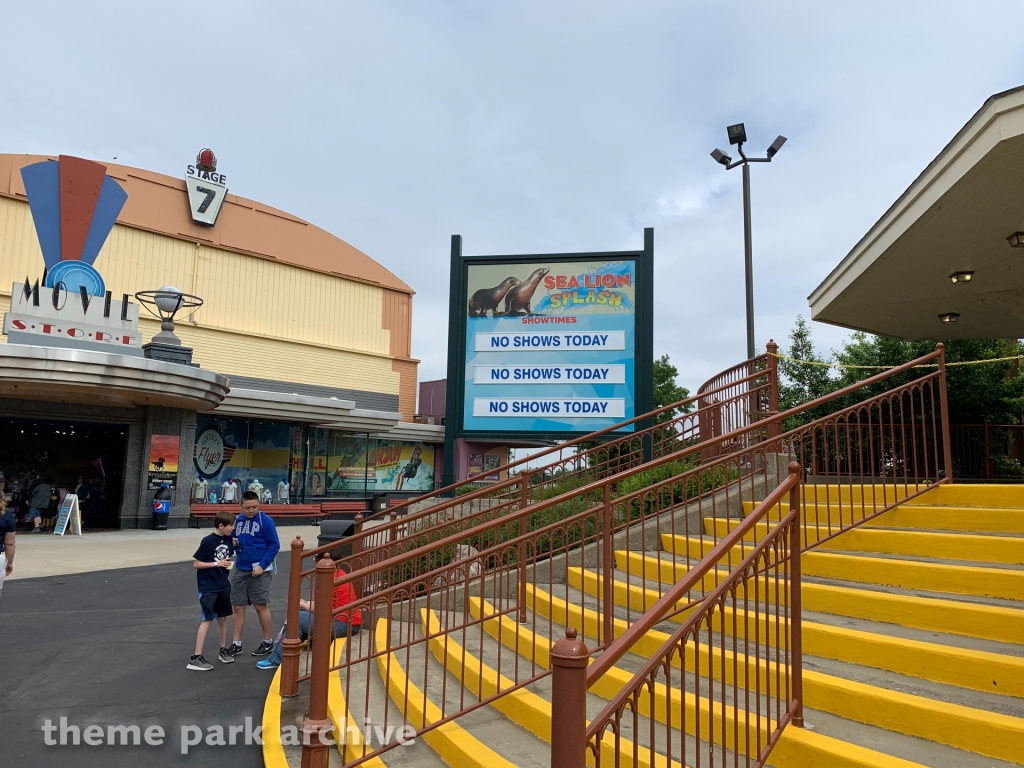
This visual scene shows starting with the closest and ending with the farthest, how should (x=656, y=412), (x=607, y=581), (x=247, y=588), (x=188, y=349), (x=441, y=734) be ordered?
(x=441, y=734), (x=607, y=581), (x=247, y=588), (x=656, y=412), (x=188, y=349)

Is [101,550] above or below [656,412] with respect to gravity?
below

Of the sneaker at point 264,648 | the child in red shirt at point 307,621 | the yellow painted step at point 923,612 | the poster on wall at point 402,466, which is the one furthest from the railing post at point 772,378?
the poster on wall at point 402,466

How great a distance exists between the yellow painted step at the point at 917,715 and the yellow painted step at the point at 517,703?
2.18ft

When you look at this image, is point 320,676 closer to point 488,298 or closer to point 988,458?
point 488,298

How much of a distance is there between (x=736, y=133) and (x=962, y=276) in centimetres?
676

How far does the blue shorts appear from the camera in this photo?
6750mm

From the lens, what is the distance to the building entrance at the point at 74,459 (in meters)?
24.3

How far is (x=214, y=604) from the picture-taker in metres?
6.76

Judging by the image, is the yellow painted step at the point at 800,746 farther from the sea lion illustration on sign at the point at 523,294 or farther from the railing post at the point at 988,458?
the sea lion illustration on sign at the point at 523,294

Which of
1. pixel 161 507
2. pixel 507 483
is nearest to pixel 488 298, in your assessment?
pixel 507 483

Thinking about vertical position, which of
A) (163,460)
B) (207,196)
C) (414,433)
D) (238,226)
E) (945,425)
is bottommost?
(163,460)

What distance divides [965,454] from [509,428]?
970 centimetres

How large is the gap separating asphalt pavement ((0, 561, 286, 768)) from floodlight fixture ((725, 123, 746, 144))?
39.9 ft

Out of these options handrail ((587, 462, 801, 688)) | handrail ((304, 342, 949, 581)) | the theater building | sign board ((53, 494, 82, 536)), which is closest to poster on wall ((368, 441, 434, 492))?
the theater building
